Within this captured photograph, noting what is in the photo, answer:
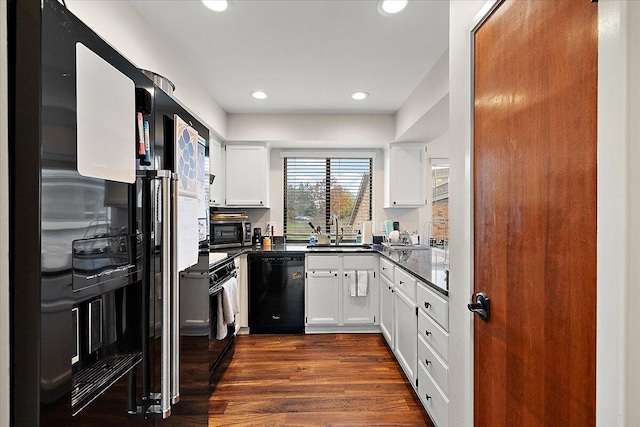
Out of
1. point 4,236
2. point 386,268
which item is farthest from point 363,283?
point 4,236

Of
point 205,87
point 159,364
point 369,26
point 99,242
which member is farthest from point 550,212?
point 205,87

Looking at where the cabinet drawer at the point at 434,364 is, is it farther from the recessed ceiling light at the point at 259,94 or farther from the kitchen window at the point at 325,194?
the recessed ceiling light at the point at 259,94

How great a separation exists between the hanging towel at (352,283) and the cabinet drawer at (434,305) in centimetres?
143

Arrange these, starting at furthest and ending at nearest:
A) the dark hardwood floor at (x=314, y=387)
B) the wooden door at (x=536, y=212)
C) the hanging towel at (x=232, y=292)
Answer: the hanging towel at (x=232, y=292) → the dark hardwood floor at (x=314, y=387) → the wooden door at (x=536, y=212)

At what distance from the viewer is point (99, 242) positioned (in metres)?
0.84

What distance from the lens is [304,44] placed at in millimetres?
2357

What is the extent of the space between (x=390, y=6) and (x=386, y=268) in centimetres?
221

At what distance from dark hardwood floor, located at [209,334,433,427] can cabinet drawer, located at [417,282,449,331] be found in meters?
0.74

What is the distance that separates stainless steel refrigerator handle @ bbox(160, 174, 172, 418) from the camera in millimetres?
1100

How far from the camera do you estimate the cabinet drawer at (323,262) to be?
11.9 ft

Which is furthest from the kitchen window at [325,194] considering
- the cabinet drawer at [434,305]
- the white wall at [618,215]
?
the white wall at [618,215]

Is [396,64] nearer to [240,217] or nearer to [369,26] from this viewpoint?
[369,26]

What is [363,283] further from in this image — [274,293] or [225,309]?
[225,309]

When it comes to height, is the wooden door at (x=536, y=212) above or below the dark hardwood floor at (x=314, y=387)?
above
